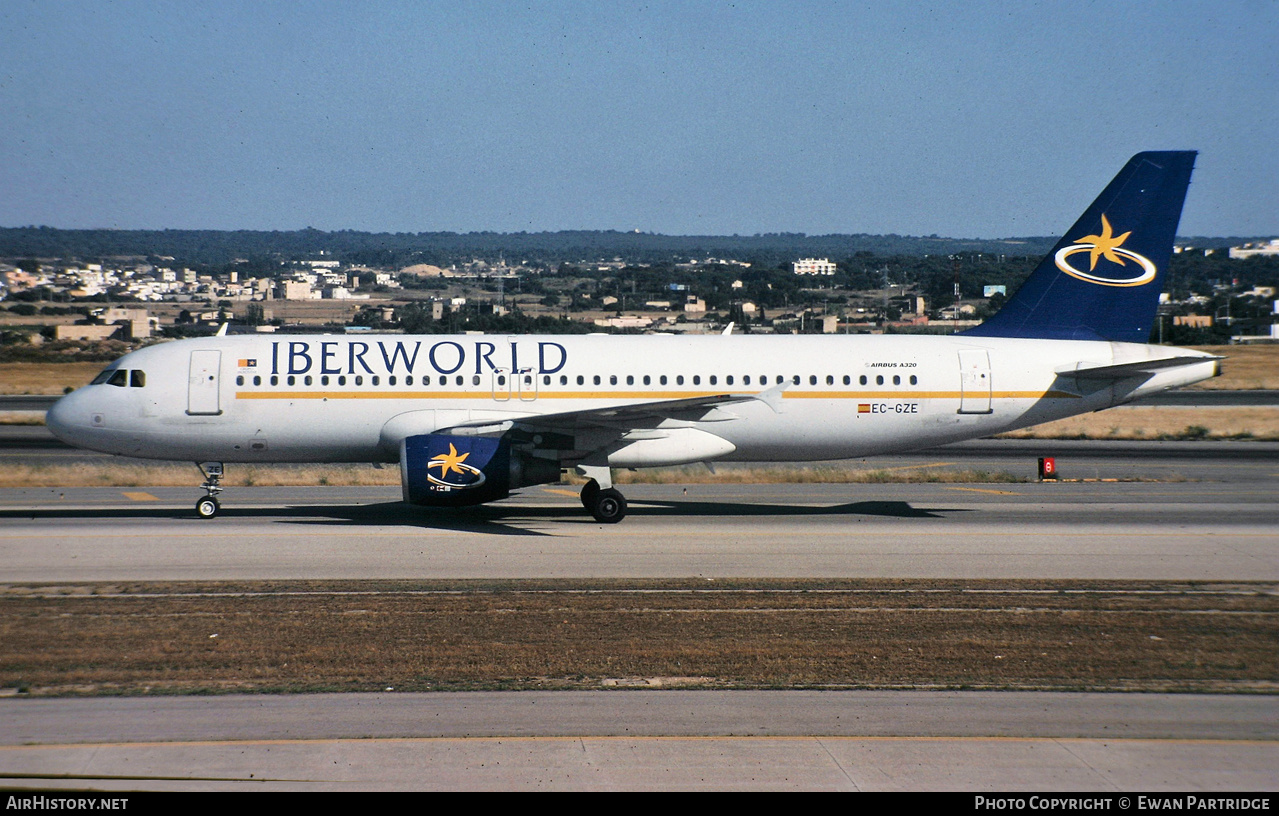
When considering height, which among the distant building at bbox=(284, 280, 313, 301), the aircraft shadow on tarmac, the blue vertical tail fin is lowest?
the aircraft shadow on tarmac

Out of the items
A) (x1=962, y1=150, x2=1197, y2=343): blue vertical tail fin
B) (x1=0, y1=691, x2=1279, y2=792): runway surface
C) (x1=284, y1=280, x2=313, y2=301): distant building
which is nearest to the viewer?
(x1=0, y1=691, x2=1279, y2=792): runway surface

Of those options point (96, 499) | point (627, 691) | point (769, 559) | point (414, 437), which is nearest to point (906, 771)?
point (627, 691)

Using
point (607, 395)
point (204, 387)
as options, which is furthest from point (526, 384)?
point (204, 387)

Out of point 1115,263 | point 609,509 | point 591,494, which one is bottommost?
point 609,509

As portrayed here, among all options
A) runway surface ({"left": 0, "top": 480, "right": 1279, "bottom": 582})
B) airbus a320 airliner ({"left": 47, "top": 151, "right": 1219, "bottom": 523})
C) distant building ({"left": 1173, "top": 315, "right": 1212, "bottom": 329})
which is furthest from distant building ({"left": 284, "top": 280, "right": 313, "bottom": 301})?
airbus a320 airliner ({"left": 47, "top": 151, "right": 1219, "bottom": 523})

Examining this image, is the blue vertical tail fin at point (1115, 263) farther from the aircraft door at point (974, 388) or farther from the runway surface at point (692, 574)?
the runway surface at point (692, 574)

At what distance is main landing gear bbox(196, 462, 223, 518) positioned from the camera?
1027 inches

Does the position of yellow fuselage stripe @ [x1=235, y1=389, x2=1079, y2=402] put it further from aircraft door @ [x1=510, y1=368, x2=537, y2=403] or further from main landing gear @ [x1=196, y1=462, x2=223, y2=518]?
main landing gear @ [x1=196, y1=462, x2=223, y2=518]

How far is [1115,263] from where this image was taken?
27.8 meters

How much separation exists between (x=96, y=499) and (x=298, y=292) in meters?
168

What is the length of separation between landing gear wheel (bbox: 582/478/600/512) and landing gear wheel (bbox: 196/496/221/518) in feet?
28.2

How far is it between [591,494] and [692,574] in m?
6.67

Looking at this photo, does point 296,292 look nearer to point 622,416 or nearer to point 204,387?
point 204,387

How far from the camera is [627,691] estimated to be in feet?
42.7
